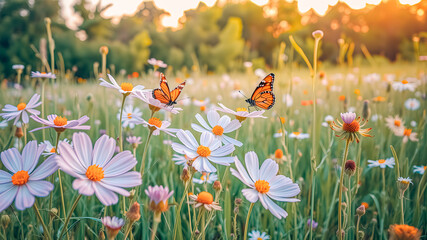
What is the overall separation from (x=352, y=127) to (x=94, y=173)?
46 cm

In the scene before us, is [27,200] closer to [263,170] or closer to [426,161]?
[263,170]

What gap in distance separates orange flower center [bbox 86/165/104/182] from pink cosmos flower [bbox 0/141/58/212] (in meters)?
0.04

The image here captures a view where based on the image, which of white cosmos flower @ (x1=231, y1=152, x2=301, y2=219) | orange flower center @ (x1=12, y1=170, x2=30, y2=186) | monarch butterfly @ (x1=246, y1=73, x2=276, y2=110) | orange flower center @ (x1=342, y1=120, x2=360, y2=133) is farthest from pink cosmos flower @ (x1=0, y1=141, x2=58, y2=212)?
monarch butterfly @ (x1=246, y1=73, x2=276, y2=110)

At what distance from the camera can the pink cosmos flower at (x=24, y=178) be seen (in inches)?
14.5

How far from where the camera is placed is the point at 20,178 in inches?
15.7

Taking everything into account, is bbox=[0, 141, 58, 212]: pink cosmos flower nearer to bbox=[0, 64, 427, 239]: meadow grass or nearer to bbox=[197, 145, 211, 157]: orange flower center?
bbox=[0, 64, 427, 239]: meadow grass

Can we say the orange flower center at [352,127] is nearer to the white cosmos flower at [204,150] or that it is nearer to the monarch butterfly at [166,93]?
the white cosmos flower at [204,150]

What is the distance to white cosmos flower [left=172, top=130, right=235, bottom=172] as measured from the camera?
1.60 ft

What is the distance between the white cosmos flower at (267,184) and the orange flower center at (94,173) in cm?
20

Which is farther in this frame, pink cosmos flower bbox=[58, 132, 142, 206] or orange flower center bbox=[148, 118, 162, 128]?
orange flower center bbox=[148, 118, 162, 128]

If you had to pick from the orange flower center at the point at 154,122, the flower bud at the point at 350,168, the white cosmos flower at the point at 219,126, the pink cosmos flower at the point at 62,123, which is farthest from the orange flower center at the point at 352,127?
the pink cosmos flower at the point at 62,123

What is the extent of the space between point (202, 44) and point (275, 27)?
6589mm

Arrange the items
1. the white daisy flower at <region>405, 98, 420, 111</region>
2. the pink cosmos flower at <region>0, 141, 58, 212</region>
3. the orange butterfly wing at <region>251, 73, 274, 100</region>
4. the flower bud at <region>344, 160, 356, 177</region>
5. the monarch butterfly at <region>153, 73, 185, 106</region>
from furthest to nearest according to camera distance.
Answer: the white daisy flower at <region>405, 98, 420, 111</region>, the orange butterfly wing at <region>251, 73, 274, 100</region>, the monarch butterfly at <region>153, 73, 185, 106</region>, the flower bud at <region>344, 160, 356, 177</region>, the pink cosmos flower at <region>0, 141, 58, 212</region>

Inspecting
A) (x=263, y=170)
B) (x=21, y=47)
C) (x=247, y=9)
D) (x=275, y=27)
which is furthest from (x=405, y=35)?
(x=263, y=170)
